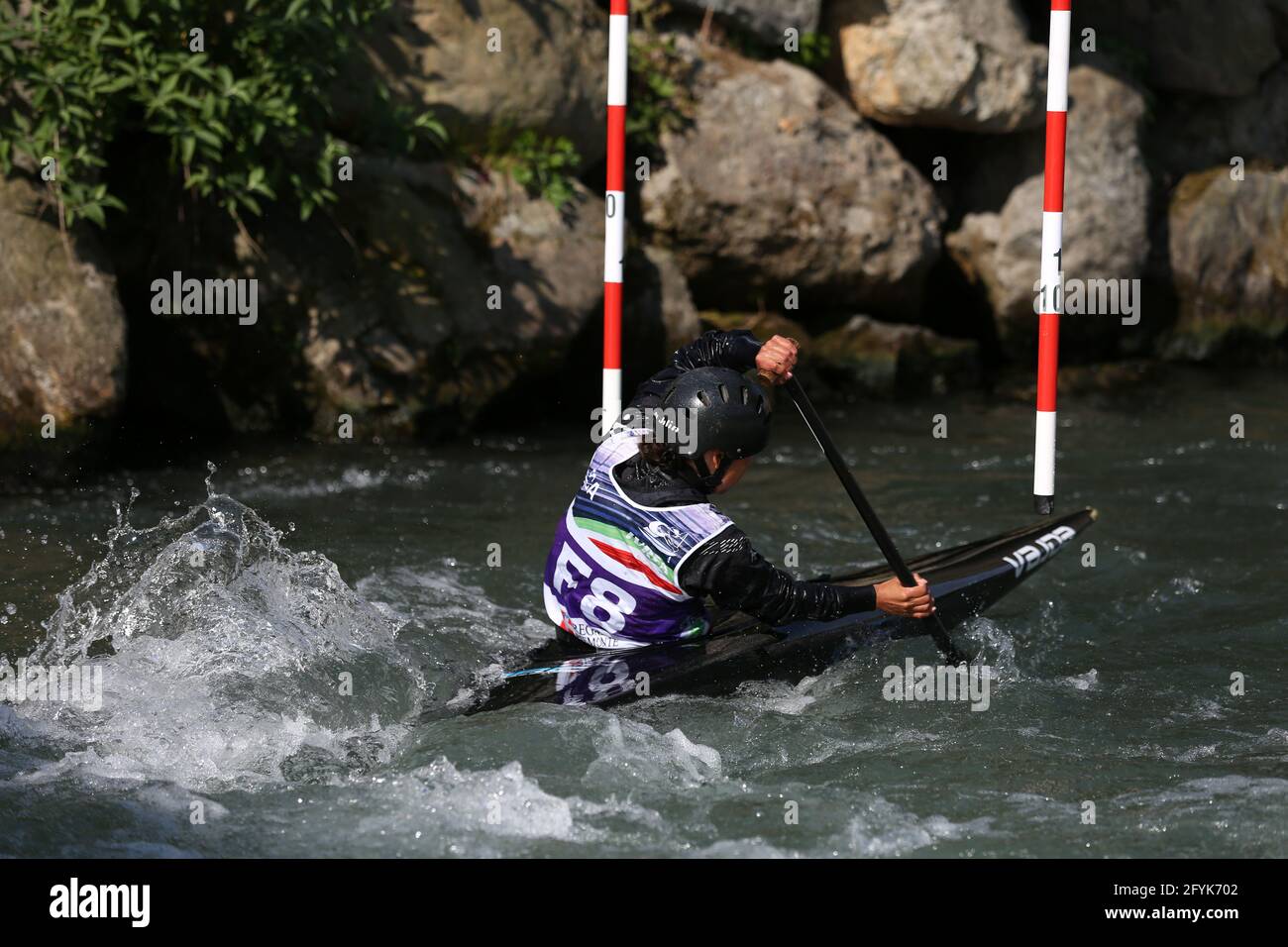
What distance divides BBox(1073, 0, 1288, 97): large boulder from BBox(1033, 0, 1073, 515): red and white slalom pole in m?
5.83

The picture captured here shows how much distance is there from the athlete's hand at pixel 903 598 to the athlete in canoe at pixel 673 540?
0.07 metres

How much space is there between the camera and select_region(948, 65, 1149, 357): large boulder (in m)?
10.2

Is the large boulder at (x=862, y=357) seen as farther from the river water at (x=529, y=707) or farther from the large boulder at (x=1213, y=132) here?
the large boulder at (x=1213, y=132)

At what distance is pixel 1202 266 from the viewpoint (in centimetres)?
1096

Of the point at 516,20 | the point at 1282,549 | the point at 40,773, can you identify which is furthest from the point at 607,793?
the point at 516,20

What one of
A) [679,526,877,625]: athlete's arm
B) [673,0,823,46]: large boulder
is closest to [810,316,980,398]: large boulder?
[673,0,823,46]: large boulder

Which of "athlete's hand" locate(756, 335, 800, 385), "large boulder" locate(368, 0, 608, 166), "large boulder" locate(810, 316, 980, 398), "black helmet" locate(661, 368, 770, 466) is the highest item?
"large boulder" locate(368, 0, 608, 166)

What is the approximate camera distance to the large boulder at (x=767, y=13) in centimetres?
983

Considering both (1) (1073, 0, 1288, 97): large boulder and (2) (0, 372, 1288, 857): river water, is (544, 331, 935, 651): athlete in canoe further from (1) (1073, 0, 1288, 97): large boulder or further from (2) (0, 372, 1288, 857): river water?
(1) (1073, 0, 1288, 97): large boulder

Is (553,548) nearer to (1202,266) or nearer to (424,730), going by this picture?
(424,730)

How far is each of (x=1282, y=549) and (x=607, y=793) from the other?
13.3ft

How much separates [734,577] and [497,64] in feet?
17.8
